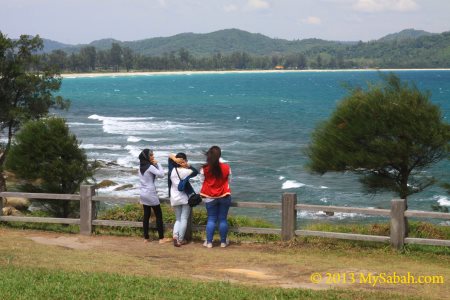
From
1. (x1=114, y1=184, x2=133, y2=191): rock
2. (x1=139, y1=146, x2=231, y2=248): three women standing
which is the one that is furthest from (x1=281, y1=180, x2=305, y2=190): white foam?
(x1=139, y1=146, x2=231, y2=248): three women standing

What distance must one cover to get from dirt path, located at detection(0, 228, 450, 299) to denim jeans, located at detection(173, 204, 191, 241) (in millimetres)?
250

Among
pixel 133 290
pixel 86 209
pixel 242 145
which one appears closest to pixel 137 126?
pixel 242 145

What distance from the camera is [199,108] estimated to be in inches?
3932

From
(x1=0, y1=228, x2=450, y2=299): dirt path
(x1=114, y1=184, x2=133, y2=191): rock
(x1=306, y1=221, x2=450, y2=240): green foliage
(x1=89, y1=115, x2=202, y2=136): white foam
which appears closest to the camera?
(x1=0, y1=228, x2=450, y2=299): dirt path

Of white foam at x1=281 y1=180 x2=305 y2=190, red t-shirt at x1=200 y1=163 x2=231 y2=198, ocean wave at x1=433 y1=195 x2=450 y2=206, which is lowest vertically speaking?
ocean wave at x1=433 y1=195 x2=450 y2=206

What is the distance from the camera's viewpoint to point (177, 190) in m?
11.9

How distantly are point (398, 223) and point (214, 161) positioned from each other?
3378 mm

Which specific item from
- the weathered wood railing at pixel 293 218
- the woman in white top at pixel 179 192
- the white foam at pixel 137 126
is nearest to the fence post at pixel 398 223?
the weathered wood railing at pixel 293 218

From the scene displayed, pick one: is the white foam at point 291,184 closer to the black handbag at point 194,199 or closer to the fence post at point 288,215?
the fence post at point 288,215

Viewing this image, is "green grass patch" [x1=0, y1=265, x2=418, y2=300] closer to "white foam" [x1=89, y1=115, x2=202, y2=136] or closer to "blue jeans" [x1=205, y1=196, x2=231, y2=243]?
"blue jeans" [x1=205, y1=196, x2=231, y2=243]

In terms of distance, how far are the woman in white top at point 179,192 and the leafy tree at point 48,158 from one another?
7.55 metres

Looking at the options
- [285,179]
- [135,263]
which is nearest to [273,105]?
[285,179]

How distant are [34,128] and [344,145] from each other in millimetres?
8996

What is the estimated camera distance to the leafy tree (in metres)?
18.6
